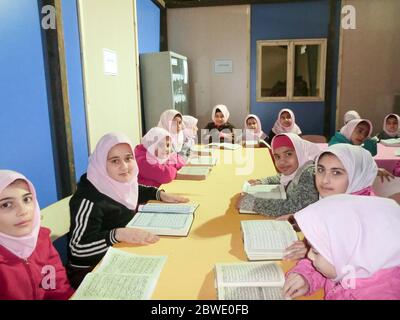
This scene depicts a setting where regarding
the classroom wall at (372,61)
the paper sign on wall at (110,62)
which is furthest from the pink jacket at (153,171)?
the classroom wall at (372,61)

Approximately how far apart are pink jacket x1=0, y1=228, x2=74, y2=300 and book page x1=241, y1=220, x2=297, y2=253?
77 cm

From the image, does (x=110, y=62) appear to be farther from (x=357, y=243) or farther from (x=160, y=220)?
(x=357, y=243)

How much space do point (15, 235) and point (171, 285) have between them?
0.62 m

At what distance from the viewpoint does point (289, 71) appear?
6031 mm

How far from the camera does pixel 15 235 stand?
130 centimetres

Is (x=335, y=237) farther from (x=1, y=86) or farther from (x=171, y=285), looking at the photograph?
(x=1, y=86)

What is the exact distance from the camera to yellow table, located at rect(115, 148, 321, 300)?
115cm

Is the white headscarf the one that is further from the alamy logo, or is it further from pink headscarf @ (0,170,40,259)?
pink headscarf @ (0,170,40,259)

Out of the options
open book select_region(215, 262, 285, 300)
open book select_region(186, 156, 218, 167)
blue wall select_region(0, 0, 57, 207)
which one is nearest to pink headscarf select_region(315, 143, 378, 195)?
open book select_region(215, 262, 285, 300)

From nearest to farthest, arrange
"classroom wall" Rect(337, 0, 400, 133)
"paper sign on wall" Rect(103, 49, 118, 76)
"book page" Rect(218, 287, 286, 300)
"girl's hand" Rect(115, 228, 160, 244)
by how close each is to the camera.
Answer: "book page" Rect(218, 287, 286, 300) → "girl's hand" Rect(115, 228, 160, 244) → "paper sign on wall" Rect(103, 49, 118, 76) → "classroom wall" Rect(337, 0, 400, 133)

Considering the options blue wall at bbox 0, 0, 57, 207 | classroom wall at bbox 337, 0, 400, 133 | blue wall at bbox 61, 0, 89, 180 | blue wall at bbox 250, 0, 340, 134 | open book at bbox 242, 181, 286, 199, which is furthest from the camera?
blue wall at bbox 250, 0, 340, 134

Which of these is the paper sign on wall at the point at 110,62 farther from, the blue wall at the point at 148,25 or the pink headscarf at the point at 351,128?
the pink headscarf at the point at 351,128
